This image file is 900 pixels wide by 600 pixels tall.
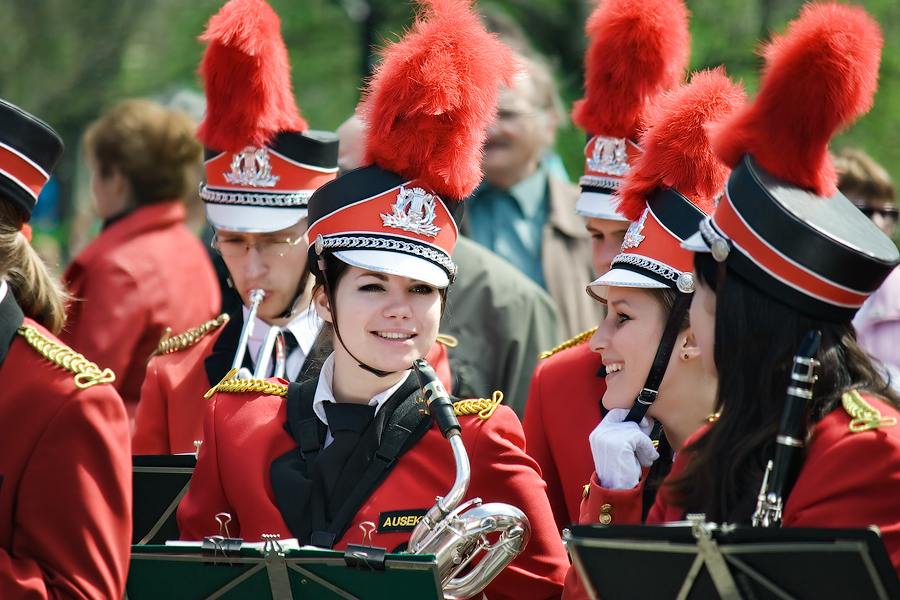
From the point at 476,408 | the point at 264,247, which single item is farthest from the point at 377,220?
the point at 264,247

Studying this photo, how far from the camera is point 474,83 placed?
3.55 meters

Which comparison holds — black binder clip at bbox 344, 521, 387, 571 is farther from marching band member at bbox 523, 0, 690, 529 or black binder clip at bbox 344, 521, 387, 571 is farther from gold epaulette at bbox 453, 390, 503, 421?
marching band member at bbox 523, 0, 690, 529

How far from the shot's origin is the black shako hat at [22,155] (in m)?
3.12

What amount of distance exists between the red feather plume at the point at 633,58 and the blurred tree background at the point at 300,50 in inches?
112

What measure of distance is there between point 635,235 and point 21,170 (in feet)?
6.03

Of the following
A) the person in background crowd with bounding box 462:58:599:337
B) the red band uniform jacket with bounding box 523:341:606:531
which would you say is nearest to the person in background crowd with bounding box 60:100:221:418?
the person in background crowd with bounding box 462:58:599:337

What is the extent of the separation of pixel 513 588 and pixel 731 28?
7.75 meters

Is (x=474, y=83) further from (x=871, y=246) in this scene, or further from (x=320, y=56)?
(x=320, y=56)

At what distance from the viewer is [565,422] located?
4082 millimetres

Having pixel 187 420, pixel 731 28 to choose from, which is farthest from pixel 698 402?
pixel 731 28

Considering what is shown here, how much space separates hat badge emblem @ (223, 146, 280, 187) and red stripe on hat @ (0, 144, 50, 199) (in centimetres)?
142

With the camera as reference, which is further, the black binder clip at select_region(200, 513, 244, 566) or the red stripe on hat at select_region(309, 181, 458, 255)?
the red stripe on hat at select_region(309, 181, 458, 255)

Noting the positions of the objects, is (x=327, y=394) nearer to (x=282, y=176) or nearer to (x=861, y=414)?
(x=282, y=176)

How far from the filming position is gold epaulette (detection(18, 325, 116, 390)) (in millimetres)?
2896
